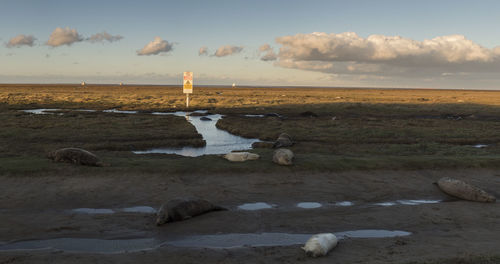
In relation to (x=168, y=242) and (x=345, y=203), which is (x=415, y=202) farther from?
(x=168, y=242)

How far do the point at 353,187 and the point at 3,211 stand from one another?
11710 mm

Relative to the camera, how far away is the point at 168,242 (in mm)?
9219

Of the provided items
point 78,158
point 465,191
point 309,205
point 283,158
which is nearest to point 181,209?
point 309,205

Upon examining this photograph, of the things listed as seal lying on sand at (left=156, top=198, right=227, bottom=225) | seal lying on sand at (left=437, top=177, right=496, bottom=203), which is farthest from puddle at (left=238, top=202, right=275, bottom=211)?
seal lying on sand at (left=437, top=177, right=496, bottom=203)

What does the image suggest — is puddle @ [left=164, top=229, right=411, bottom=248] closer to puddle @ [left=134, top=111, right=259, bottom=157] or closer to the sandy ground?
the sandy ground

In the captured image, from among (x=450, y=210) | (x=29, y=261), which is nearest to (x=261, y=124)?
(x=450, y=210)

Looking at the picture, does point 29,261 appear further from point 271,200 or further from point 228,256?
point 271,200

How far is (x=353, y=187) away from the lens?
14.2m

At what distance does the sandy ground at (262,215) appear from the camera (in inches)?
336

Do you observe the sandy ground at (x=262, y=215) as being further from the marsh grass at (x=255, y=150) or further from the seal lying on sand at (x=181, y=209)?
the marsh grass at (x=255, y=150)

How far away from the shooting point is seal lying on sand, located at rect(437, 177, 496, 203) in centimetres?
1292

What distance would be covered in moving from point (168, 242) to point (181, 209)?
59.5 inches

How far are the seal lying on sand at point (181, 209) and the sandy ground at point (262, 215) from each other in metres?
0.25

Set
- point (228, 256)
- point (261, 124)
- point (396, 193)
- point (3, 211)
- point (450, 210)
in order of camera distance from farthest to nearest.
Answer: point (261, 124)
point (396, 193)
point (450, 210)
point (3, 211)
point (228, 256)
